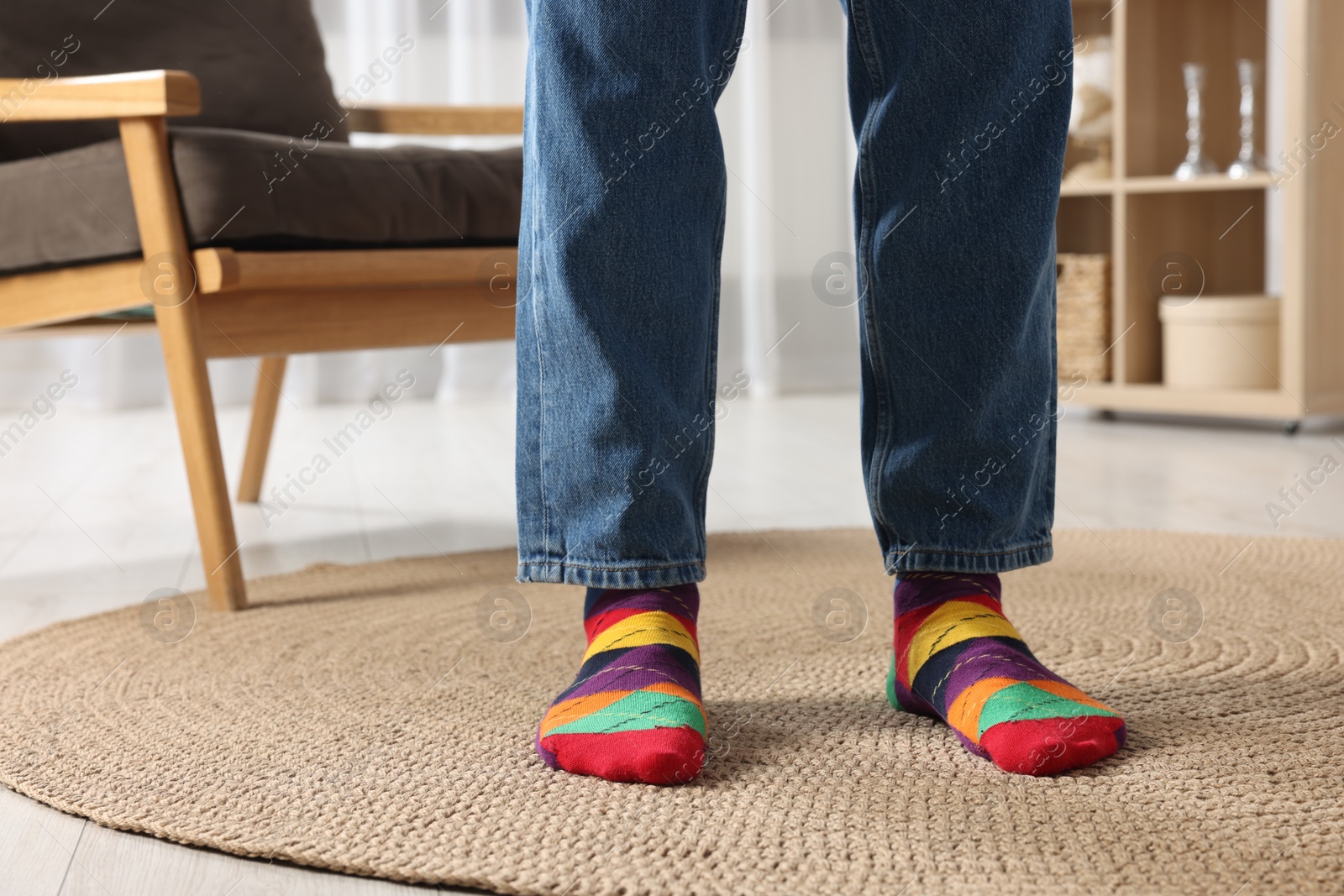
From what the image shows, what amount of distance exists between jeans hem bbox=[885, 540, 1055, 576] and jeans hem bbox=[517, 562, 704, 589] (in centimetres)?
12

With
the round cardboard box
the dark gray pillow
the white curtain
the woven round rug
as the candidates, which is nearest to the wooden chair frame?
the woven round rug

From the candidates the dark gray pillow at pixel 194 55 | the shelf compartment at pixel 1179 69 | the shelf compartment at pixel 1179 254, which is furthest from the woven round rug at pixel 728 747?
the shelf compartment at pixel 1179 69

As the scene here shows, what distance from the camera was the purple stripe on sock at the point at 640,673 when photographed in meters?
0.65

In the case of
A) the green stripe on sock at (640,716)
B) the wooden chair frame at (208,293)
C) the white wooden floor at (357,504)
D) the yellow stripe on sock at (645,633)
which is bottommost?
the white wooden floor at (357,504)

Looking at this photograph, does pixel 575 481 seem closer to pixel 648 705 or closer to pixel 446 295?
pixel 648 705

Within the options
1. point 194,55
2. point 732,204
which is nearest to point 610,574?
point 194,55

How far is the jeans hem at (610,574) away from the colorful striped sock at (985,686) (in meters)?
0.14

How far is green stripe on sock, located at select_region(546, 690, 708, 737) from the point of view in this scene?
24.7 inches

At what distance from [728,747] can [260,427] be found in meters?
1.03

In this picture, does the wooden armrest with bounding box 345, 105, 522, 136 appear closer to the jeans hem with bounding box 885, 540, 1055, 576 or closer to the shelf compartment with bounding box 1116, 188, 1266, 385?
the jeans hem with bounding box 885, 540, 1055, 576

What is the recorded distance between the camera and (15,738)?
73 cm

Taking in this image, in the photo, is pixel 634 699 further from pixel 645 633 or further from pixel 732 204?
pixel 732 204

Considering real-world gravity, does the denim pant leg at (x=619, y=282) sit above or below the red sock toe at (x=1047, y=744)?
above

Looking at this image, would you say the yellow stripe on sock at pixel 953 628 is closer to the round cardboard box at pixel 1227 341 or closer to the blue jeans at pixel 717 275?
the blue jeans at pixel 717 275
